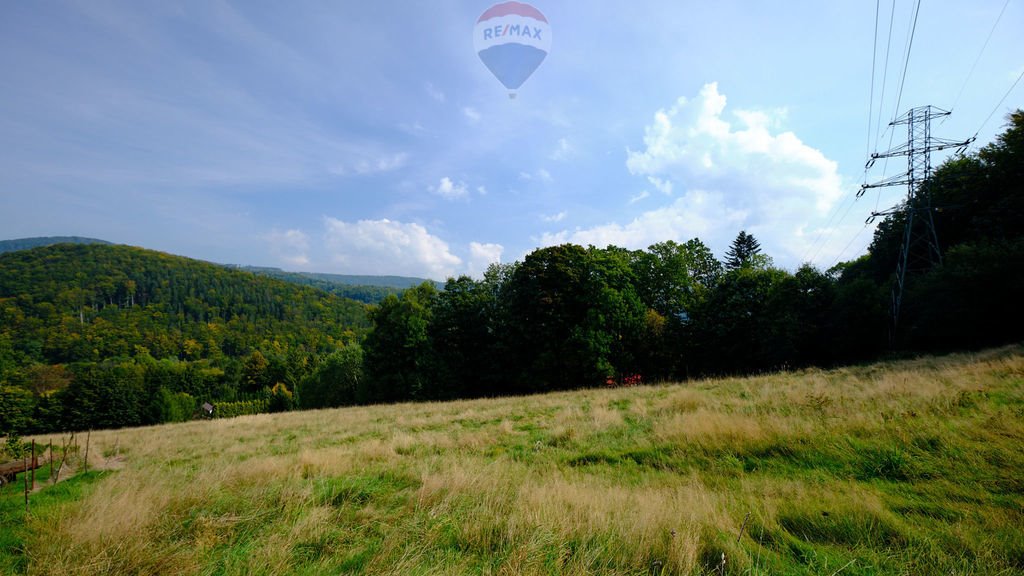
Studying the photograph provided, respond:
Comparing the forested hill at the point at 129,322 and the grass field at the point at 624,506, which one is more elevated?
the grass field at the point at 624,506

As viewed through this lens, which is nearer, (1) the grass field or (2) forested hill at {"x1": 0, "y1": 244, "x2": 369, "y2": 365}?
(1) the grass field

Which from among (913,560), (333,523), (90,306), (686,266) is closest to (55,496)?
(333,523)

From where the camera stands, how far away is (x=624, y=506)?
14.4 feet

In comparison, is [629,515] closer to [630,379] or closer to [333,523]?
[333,523]

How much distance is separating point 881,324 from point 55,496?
36969 mm

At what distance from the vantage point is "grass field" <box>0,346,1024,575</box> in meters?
3.45

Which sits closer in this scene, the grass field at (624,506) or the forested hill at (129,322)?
the grass field at (624,506)

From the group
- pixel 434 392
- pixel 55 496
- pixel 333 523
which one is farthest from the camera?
pixel 434 392

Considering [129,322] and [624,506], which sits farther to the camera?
[129,322]

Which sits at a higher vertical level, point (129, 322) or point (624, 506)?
point (624, 506)

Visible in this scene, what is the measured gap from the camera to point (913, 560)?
3.28 meters

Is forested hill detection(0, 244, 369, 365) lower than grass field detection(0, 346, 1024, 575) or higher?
lower

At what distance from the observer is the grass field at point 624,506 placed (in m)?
3.45

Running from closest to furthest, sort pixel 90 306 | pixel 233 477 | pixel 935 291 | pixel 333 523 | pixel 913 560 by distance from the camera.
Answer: pixel 913 560 < pixel 333 523 < pixel 233 477 < pixel 935 291 < pixel 90 306
